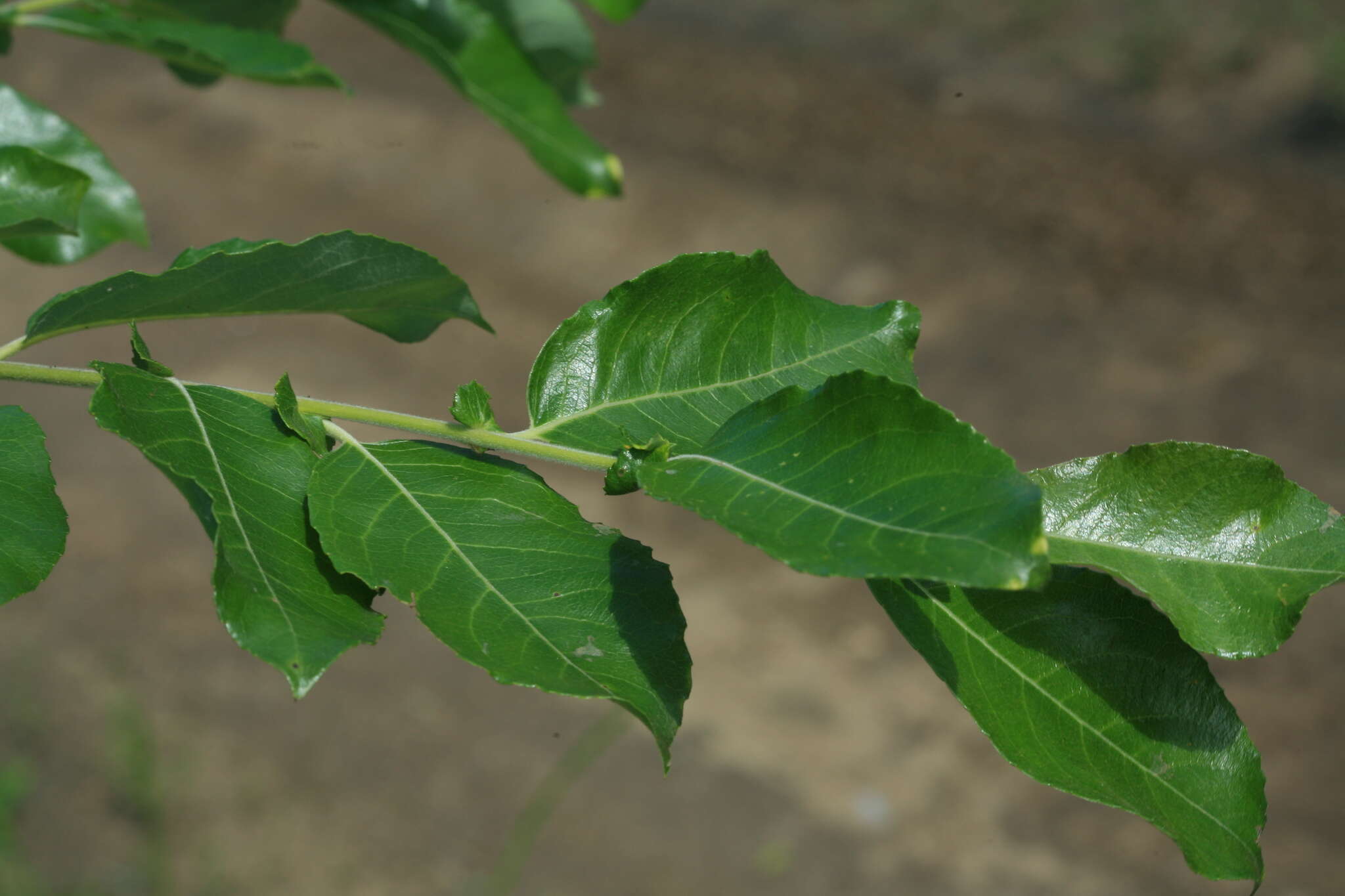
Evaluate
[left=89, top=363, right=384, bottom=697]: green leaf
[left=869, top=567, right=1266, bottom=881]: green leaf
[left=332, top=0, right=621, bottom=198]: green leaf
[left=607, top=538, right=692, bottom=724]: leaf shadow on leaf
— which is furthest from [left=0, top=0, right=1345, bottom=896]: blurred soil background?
[left=89, top=363, right=384, bottom=697]: green leaf

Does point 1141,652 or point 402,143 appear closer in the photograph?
point 1141,652

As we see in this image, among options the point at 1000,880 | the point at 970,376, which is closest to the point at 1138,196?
the point at 970,376

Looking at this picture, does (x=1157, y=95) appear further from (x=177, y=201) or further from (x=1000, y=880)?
(x=177, y=201)

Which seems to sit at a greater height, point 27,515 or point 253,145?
point 27,515

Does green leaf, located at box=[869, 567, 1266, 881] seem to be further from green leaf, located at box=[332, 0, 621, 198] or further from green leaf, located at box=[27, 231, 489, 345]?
green leaf, located at box=[332, 0, 621, 198]

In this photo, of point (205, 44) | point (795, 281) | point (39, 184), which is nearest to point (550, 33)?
point (205, 44)

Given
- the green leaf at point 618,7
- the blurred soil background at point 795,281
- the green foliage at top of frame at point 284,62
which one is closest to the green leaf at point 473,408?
the green foliage at top of frame at point 284,62
